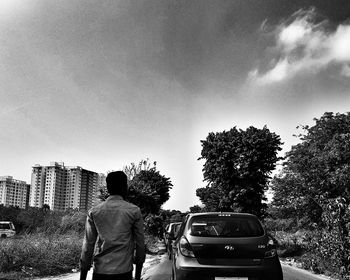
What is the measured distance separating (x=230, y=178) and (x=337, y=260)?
22376 mm

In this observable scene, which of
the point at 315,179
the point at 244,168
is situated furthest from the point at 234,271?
the point at 244,168

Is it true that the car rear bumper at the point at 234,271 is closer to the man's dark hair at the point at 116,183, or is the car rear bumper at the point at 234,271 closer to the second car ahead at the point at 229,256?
the second car ahead at the point at 229,256

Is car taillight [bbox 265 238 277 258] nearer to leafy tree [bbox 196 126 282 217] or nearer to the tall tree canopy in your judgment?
the tall tree canopy

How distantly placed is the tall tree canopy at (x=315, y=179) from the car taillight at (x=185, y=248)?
44.5ft

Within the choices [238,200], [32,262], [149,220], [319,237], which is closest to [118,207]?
[32,262]

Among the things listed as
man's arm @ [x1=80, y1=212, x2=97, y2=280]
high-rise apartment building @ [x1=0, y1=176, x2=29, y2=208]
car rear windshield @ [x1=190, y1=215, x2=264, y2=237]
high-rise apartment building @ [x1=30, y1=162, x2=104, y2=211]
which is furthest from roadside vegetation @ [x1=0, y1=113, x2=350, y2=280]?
high-rise apartment building @ [x1=0, y1=176, x2=29, y2=208]

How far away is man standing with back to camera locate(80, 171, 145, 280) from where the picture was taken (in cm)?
371

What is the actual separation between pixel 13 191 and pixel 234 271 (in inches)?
5635

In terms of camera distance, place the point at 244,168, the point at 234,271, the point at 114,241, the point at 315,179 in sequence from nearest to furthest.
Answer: the point at 114,241, the point at 234,271, the point at 315,179, the point at 244,168

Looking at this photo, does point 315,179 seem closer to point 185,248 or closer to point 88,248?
point 185,248

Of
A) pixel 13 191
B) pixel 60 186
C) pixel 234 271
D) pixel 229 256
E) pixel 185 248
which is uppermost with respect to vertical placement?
pixel 60 186

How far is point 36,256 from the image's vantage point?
1252 centimetres

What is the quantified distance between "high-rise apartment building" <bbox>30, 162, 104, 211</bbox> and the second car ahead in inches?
4956

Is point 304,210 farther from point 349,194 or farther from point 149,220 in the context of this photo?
point 149,220
